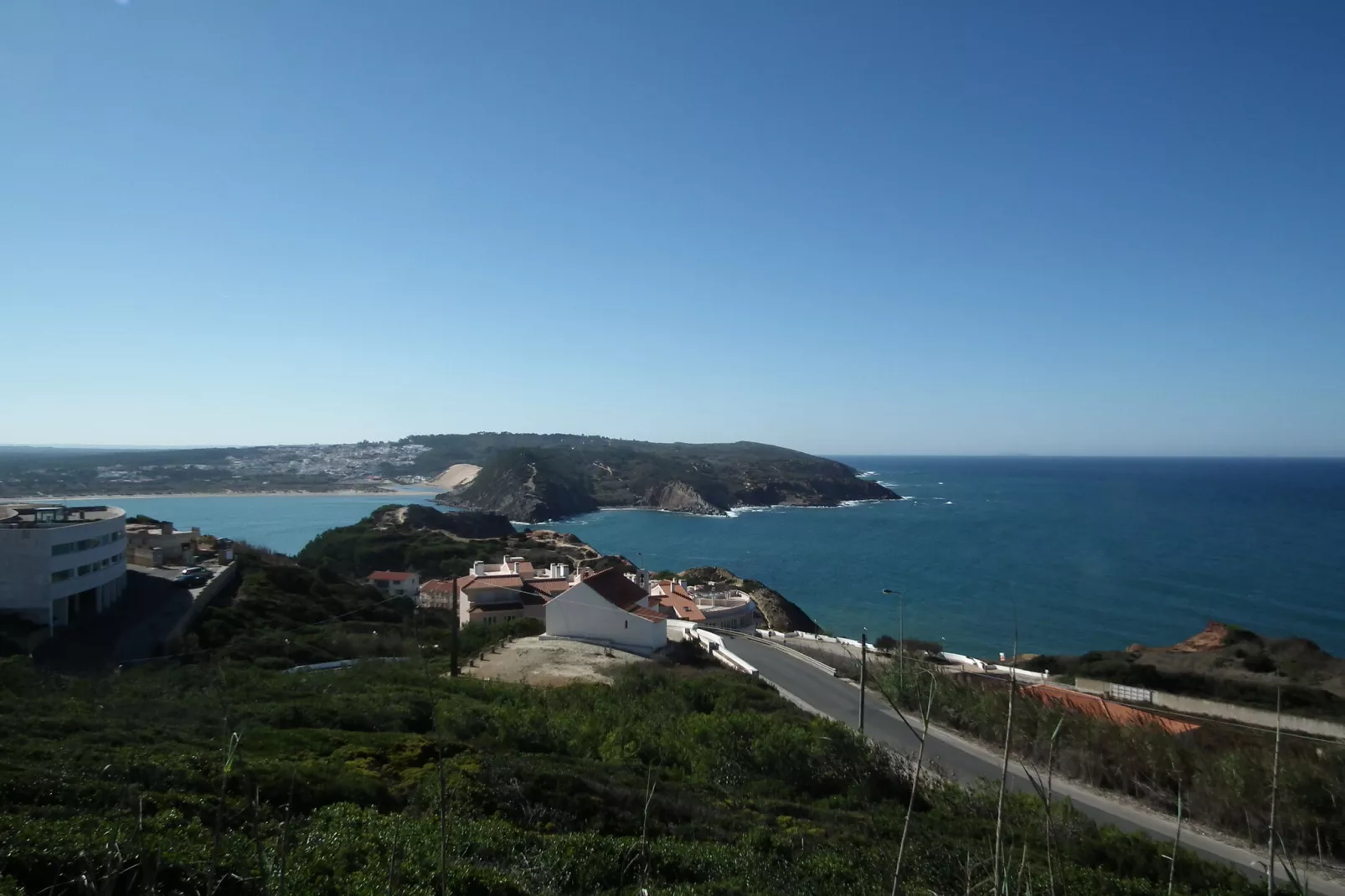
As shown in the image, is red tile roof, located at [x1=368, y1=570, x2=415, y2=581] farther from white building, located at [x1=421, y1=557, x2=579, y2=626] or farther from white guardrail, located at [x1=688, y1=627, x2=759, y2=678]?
white guardrail, located at [x1=688, y1=627, x2=759, y2=678]

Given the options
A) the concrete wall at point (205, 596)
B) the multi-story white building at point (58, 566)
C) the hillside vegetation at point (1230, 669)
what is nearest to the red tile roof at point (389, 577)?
the concrete wall at point (205, 596)

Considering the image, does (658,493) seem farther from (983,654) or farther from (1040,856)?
(1040,856)

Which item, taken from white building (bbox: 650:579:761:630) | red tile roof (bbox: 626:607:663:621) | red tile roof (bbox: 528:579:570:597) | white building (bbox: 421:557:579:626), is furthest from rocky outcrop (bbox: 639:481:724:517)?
red tile roof (bbox: 626:607:663:621)

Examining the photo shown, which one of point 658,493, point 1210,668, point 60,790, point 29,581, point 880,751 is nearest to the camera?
point 60,790

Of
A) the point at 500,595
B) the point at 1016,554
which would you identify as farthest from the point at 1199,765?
the point at 1016,554

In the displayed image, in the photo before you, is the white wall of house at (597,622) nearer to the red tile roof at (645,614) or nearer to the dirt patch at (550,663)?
the red tile roof at (645,614)

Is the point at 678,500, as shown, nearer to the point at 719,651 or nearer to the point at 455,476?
the point at 455,476

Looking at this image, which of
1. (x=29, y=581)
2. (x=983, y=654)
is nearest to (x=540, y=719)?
(x=29, y=581)
